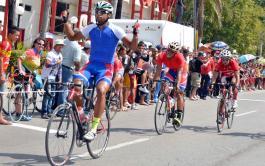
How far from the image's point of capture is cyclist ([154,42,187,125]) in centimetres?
1127

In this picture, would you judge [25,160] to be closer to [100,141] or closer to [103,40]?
[100,141]

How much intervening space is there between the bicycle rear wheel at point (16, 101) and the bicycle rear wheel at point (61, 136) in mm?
4230

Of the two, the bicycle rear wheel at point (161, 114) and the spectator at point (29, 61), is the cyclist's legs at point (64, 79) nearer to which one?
the spectator at point (29, 61)

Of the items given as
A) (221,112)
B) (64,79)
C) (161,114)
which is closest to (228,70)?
(221,112)

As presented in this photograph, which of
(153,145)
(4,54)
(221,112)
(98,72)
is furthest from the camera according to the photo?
(221,112)

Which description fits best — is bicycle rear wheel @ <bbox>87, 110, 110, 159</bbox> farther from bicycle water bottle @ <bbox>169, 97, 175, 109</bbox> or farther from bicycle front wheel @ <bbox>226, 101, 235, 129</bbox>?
bicycle front wheel @ <bbox>226, 101, 235, 129</bbox>

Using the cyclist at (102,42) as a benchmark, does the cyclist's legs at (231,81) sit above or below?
below

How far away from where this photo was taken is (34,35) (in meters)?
28.7

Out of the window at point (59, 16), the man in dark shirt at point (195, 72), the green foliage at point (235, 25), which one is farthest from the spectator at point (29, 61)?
the green foliage at point (235, 25)

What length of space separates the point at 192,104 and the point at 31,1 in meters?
12.7

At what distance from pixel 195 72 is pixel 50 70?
10.4 m

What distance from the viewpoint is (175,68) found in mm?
11359

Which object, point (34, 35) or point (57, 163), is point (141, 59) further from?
point (34, 35)

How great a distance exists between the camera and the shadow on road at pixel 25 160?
24.6 feet
